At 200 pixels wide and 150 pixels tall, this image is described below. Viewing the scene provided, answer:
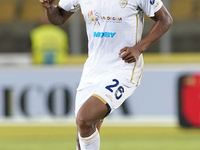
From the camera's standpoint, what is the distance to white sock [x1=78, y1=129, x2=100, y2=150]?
4.59 m

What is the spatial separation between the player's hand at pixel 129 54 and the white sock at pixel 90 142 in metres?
0.72

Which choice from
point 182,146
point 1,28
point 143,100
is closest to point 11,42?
point 1,28

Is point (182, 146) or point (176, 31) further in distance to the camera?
point (176, 31)

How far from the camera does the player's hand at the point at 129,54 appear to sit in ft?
15.1

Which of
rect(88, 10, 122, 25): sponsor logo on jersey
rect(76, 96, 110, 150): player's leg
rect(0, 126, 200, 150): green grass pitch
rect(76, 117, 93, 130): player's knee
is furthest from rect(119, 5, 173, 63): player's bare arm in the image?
rect(0, 126, 200, 150): green grass pitch

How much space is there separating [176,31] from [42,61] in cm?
508

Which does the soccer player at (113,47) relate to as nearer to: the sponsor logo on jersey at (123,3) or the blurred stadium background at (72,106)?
the sponsor logo on jersey at (123,3)

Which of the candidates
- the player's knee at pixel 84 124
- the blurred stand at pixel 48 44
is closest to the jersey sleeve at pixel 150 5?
the player's knee at pixel 84 124

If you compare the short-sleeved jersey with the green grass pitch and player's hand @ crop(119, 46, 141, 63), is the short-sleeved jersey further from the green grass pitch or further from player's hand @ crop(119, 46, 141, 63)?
the green grass pitch

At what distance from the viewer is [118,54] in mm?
4703

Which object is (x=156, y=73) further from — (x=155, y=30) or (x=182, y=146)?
(x=155, y=30)

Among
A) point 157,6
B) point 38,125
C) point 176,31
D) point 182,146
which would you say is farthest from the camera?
point 176,31

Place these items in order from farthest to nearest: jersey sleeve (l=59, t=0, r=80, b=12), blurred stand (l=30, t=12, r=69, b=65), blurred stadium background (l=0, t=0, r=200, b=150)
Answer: blurred stand (l=30, t=12, r=69, b=65) < blurred stadium background (l=0, t=0, r=200, b=150) < jersey sleeve (l=59, t=0, r=80, b=12)

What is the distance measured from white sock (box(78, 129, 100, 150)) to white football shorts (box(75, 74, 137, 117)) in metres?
0.27
